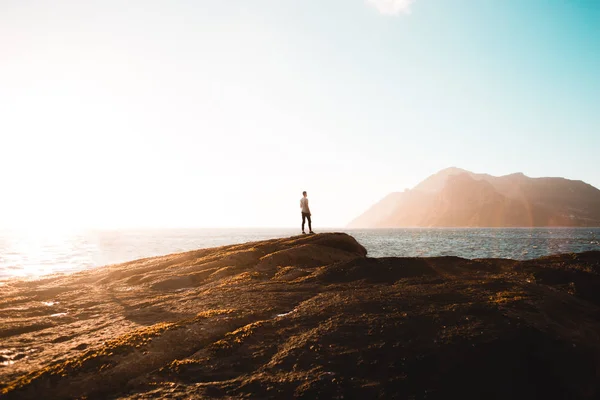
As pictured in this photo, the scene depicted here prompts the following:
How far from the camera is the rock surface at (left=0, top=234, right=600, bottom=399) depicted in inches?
197

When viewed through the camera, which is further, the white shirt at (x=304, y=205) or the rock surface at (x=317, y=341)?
the white shirt at (x=304, y=205)

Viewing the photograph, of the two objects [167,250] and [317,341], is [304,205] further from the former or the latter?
[167,250]

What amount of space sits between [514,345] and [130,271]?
55.6 ft

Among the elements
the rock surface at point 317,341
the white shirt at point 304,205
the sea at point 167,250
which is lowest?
the sea at point 167,250

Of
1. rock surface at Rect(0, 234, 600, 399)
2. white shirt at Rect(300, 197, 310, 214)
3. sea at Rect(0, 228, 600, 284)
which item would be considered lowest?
sea at Rect(0, 228, 600, 284)

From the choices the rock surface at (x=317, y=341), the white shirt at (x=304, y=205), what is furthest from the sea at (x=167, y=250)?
the rock surface at (x=317, y=341)

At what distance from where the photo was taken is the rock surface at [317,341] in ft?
16.4

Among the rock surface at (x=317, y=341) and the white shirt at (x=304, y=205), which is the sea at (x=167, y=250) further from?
the rock surface at (x=317, y=341)

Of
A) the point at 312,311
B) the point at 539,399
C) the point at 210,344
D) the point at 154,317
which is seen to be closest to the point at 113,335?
the point at 154,317

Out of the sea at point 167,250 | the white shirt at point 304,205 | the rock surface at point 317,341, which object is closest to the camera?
the rock surface at point 317,341

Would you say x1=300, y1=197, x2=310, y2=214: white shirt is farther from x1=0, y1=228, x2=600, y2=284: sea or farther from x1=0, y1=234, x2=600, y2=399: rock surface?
x1=0, y1=234, x2=600, y2=399: rock surface

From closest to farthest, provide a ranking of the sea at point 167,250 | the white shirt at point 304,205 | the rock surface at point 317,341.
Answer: the rock surface at point 317,341, the white shirt at point 304,205, the sea at point 167,250

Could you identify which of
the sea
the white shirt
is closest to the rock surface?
the sea

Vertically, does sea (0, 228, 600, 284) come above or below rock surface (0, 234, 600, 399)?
below
